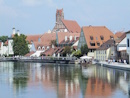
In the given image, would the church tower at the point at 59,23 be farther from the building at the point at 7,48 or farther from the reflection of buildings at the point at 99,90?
the reflection of buildings at the point at 99,90

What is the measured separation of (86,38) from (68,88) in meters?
60.2

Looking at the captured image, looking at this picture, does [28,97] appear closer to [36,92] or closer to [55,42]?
[36,92]

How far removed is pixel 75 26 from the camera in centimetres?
13812

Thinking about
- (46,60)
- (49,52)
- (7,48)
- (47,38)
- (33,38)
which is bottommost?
(46,60)

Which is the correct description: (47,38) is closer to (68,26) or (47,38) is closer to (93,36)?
Answer: (68,26)

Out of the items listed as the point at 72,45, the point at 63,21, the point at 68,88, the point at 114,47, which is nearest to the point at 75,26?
Result: the point at 63,21

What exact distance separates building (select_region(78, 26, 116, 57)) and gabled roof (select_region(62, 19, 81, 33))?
36.6 metres

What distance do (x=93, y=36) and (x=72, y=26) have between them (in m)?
43.5

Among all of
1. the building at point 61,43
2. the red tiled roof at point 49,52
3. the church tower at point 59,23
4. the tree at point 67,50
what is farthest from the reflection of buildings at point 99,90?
the church tower at point 59,23

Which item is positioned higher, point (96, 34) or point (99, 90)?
point (96, 34)

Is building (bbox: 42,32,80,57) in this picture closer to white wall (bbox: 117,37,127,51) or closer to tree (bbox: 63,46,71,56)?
tree (bbox: 63,46,71,56)

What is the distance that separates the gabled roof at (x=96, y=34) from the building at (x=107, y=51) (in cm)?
430

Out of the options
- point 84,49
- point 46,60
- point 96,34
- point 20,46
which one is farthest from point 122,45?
point 20,46

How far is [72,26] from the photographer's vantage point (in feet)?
449
